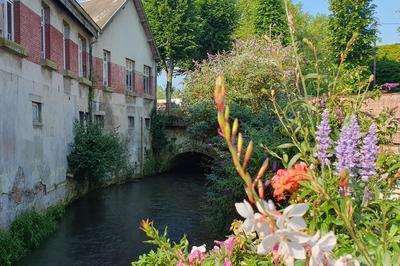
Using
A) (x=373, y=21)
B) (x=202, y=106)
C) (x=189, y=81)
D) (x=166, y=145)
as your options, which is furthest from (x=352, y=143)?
(x=373, y=21)

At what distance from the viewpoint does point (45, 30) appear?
464 inches

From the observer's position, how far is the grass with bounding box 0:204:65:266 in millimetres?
7520

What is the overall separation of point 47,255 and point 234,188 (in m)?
3.88

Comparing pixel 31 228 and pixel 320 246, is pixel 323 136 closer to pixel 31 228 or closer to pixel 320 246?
pixel 320 246

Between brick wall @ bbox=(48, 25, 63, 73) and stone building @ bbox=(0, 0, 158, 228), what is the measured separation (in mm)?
28

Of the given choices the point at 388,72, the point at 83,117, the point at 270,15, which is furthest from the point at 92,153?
the point at 270,15

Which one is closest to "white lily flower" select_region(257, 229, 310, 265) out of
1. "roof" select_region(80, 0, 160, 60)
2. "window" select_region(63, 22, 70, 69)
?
"window" select_region(63, 22, 70, 69)

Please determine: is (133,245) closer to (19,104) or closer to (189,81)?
(19,104)

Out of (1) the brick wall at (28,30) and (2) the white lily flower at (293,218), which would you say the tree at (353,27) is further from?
(2) the white lily flower at (293,218)

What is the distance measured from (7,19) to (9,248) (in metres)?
4.89

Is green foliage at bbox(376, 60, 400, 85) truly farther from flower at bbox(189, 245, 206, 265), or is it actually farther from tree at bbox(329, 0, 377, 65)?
flower at bbox(189, 245, 206, 265)

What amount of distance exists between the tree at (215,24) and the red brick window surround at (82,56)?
14.3 meters

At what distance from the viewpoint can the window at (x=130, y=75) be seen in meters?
20.0


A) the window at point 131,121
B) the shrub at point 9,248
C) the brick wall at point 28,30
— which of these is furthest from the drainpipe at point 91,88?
the shrub at point 9,248
